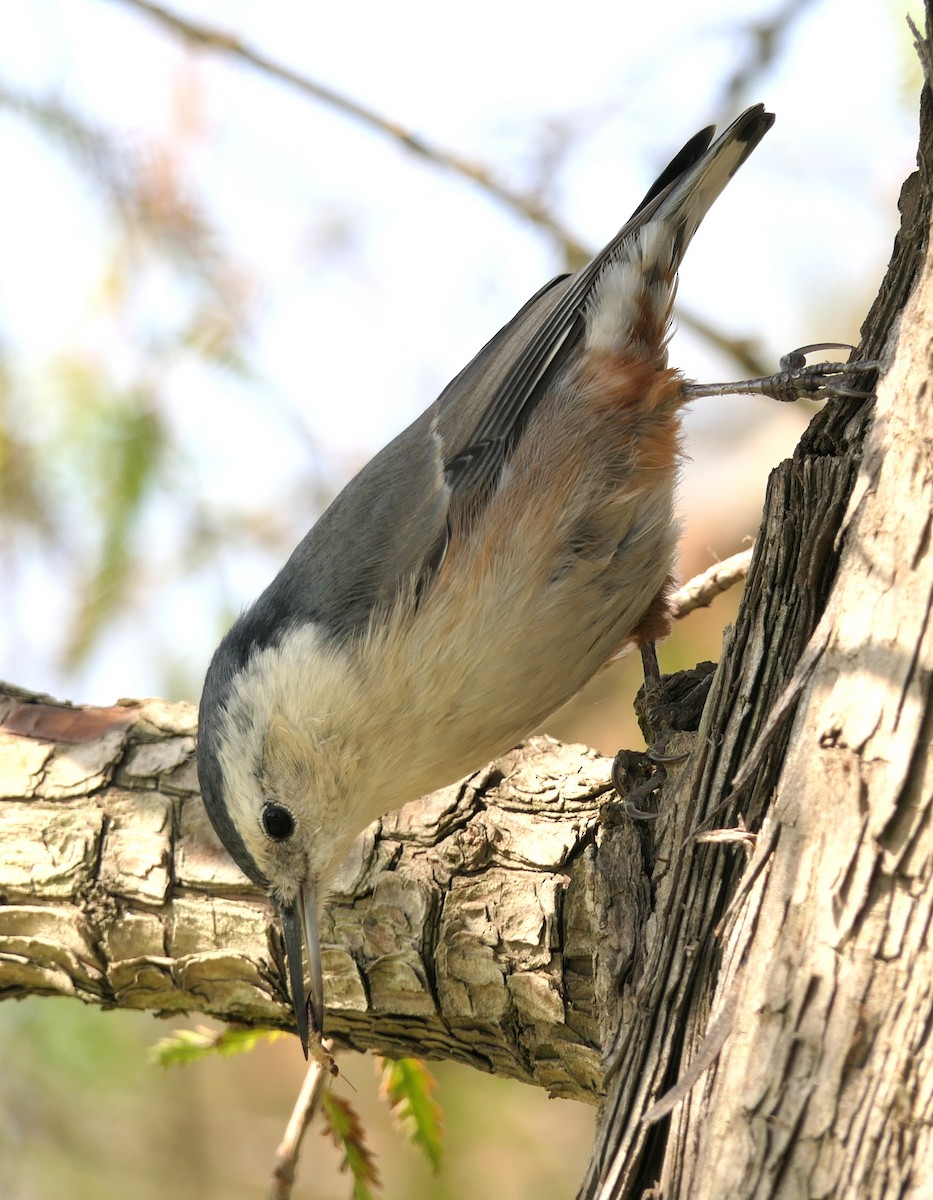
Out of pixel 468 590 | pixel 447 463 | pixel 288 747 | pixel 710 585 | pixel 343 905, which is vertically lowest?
pixel 343 905

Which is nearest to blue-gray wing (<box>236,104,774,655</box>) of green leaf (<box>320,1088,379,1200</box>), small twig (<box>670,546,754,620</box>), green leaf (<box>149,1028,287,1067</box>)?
small twig (<box>670,546,754,620</box>)

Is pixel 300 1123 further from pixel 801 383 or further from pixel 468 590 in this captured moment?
pixel 801 383

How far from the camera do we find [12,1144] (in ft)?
12.2

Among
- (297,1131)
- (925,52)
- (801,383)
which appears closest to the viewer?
(925,52)

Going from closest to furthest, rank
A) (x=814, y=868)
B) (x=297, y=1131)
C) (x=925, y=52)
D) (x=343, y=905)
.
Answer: (x=814, y=868), (x=925, y=52), (x=297, y=1131), (x=343, y=905)

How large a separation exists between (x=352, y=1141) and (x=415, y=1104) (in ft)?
0.54

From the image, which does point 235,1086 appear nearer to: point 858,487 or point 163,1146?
point 163,1146

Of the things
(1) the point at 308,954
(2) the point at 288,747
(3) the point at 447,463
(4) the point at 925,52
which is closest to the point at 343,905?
(1) the point at 308,954

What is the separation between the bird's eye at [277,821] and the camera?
8.46 ft

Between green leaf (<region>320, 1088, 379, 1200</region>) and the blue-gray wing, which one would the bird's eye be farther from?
green leaf (<region>320, 1088, 379, 1200</region>)

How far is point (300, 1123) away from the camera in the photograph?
8.07ft

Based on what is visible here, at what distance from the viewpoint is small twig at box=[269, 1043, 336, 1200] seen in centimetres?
236

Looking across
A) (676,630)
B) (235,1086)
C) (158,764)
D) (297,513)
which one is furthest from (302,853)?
(235,1086)

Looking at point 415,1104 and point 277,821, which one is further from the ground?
point 277,821
